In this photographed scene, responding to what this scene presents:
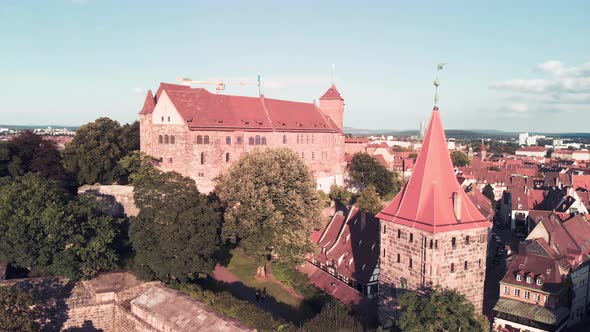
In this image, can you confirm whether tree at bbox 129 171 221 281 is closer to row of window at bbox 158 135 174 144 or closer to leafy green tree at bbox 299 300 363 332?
leafy green tree at bbox 299 300 363 332

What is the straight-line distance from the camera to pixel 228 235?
37531 millimetres

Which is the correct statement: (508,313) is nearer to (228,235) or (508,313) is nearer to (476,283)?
(476,283)

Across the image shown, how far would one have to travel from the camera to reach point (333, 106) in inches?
2926

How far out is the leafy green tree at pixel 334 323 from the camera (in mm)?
26219

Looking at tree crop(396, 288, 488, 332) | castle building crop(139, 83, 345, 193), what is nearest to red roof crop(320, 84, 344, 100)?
castle building crop(139, 83, 345, 193)

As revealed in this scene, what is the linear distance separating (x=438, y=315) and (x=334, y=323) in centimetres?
711

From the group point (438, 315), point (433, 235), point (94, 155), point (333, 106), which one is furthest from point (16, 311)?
point (333, 106)

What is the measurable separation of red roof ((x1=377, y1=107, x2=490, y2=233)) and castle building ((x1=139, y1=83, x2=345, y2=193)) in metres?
31.6

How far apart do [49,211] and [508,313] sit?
3622 centimetres

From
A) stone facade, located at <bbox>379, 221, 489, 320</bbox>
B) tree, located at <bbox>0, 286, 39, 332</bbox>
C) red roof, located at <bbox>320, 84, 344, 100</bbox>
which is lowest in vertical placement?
tree, located at <bbox>0, 286, 39, 332</bbox>

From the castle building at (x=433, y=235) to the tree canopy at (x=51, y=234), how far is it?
19.8 metres

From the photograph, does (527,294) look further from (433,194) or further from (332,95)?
(332,95)

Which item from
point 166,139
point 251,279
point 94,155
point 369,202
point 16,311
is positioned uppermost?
point 166,139

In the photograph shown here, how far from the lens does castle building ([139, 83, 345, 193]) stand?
53.4m
